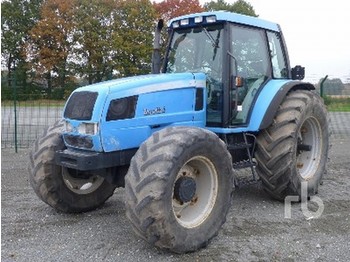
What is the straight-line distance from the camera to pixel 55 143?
521 centimetres

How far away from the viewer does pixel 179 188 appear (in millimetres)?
4359

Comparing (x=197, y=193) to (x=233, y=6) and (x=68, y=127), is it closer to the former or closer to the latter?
(x=68, y=127)

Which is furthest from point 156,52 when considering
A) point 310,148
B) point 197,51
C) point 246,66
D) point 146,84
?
point 310,148

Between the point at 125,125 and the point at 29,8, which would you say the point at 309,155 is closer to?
the point at 125,125

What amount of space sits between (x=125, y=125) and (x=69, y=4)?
122 ft

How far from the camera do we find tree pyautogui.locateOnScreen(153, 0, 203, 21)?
40812 millimetres

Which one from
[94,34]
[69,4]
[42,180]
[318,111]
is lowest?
[42,180]

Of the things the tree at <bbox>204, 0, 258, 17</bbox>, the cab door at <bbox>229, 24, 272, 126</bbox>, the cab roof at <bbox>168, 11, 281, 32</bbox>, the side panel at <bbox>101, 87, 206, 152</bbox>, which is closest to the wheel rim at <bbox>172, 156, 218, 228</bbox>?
the side panel at <bbox>101, 87, 206, 152</bbox>

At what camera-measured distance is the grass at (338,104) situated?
1543 cm

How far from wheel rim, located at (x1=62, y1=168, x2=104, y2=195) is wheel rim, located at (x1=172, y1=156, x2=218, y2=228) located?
4.67 feet

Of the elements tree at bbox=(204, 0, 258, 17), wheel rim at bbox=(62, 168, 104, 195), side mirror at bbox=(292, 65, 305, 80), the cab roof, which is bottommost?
wheel rim at bbox=(62, 168, 104, 195)

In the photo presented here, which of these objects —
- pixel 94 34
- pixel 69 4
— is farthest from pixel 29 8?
pixel 94 34

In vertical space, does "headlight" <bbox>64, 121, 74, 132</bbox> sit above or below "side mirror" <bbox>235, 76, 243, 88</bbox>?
below

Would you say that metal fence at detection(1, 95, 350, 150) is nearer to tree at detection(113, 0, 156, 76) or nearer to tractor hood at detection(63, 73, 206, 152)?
tractor hood at detection(63, 73, 206, 152)
